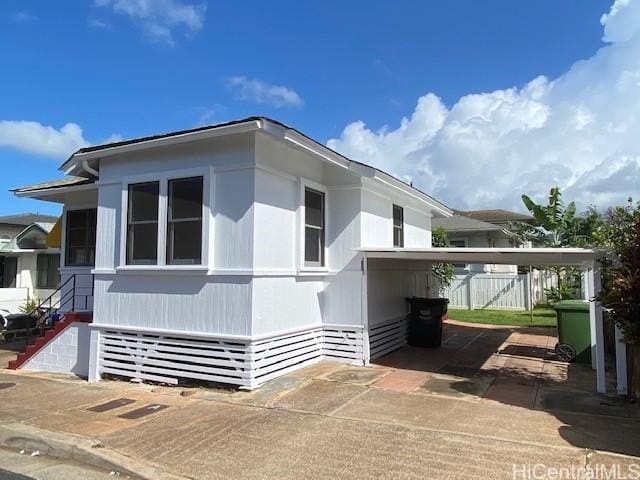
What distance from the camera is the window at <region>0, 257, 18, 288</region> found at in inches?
802

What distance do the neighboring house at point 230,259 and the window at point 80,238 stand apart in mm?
1825

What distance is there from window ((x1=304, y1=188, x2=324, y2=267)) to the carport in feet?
2.94

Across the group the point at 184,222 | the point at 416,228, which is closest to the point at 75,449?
the point at 184,222

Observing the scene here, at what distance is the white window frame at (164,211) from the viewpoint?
8.14 meters

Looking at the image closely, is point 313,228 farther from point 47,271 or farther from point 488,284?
point 488,284

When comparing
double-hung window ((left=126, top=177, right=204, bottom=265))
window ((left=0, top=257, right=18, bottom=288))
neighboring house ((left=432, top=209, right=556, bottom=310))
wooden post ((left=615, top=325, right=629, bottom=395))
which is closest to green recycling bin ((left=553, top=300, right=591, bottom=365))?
wooden post ((left=615, top=325, right=629, bottom=395))

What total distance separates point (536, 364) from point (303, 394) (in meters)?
5.15

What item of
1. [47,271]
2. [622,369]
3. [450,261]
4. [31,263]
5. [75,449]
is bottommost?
[75,449]

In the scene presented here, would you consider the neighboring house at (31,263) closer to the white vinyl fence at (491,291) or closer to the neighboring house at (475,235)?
the white vinyl fence at (491,291)

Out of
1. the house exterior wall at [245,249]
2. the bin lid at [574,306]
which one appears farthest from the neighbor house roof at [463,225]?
the house exterior wall at [245,249]

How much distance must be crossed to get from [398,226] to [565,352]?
461 cm

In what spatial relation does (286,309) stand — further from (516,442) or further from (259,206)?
(516,442)

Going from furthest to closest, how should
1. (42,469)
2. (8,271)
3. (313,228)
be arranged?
(8,271) → (313,228) → (42,469)

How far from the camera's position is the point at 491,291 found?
73.3 ft
